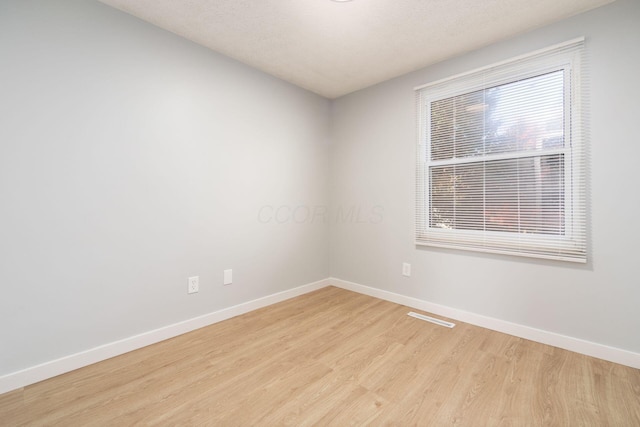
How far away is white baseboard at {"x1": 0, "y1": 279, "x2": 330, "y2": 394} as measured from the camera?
154cm

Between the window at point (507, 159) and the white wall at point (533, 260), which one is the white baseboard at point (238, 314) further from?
the window at point (507, 159)

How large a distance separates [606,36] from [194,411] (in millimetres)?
3442

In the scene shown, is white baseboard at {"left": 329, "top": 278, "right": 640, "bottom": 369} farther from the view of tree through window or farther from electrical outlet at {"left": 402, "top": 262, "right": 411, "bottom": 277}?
the view of tree through window

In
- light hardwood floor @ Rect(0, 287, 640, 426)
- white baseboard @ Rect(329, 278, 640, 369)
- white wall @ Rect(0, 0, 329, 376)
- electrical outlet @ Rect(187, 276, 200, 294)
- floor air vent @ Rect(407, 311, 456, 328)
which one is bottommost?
light hardwood floor @ Rect(0, 287, 640, 426)

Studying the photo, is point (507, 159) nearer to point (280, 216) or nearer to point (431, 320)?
point (431, 320)

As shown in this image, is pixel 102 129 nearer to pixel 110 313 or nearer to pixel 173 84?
pixel 173 84

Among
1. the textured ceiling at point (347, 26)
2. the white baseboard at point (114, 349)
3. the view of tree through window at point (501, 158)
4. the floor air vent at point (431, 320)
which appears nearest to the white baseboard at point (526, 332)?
the floor air vent at point (431, 320)

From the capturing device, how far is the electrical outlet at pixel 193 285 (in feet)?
7.36

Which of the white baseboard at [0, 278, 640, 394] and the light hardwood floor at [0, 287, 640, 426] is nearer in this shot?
the light hardwood floor at [0, 287, 640, 426]

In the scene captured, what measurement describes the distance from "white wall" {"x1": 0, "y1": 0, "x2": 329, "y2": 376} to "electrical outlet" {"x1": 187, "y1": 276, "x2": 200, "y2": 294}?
0.15 ft

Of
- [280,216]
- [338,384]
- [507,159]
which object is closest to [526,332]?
[507,159]

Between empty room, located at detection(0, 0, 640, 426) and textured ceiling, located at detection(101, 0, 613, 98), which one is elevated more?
textured ceiling, located at detection(101, 0, 613, 98)

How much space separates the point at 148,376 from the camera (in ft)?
5.40

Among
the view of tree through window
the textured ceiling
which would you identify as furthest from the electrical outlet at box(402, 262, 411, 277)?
the textured ceiling
